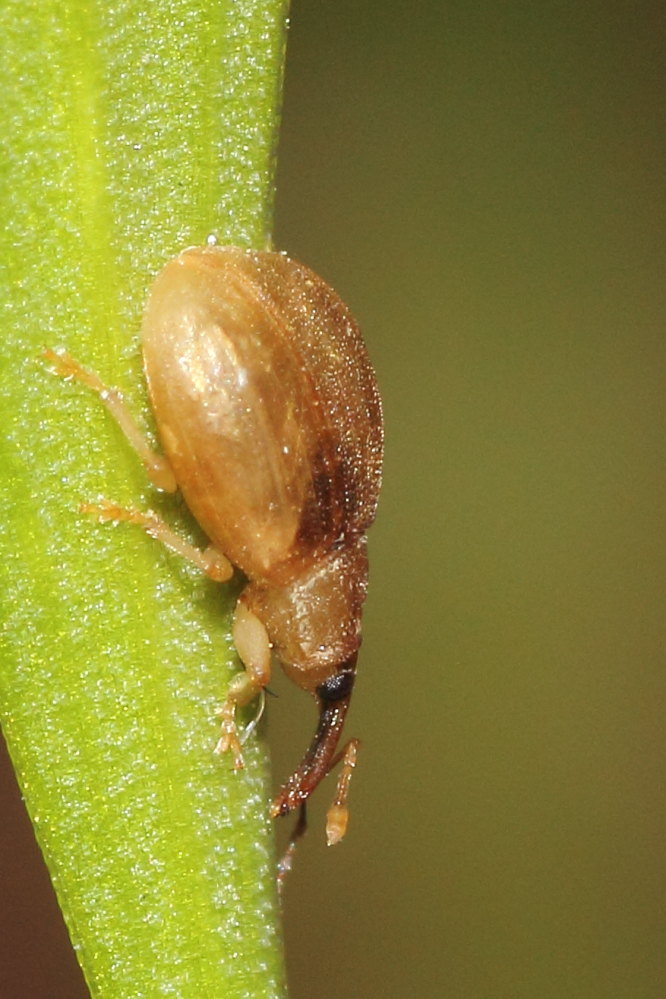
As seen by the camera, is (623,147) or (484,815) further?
(623,147)

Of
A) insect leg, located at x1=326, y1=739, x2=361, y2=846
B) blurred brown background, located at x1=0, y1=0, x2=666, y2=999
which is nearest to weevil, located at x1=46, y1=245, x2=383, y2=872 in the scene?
insect leg, located at x1=326, y1=739, x2=361, y2=846

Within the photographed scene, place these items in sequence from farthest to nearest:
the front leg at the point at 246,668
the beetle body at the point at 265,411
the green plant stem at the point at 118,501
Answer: the beetle body at the point at 265,411 < the front leg at the point at 246,668 < the green plant stem at the point at 118,501

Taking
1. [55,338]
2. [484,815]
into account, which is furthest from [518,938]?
[55,338]

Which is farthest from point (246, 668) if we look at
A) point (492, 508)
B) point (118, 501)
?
point (492, 508)

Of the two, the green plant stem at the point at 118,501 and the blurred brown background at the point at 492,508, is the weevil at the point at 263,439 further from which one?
the blurred brown background at the point at 492,508

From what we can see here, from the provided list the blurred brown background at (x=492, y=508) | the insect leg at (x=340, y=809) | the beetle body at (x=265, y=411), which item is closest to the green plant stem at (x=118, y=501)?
the beetle body at (x=265, y=411)

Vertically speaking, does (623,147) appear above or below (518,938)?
above

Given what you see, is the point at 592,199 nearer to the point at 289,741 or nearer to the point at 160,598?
the point at 289,741
